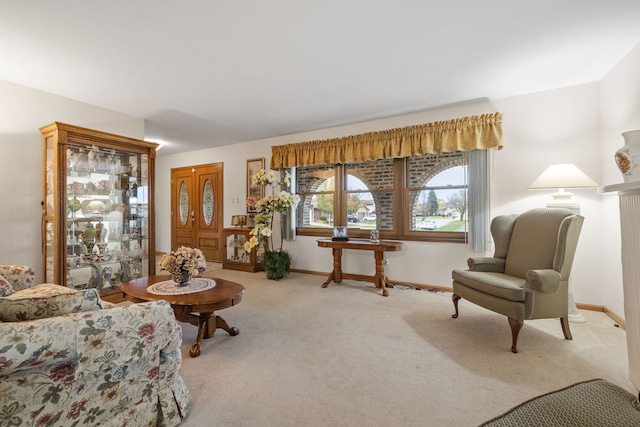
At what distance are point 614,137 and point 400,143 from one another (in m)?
2.13

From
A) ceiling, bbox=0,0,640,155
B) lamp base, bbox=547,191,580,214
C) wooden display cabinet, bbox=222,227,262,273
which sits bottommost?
wooden display cabinet, bbox=222,227,262,273

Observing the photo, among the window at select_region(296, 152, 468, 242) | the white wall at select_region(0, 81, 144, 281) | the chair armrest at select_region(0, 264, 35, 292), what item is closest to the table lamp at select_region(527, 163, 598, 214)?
the window at select_region(296, 152, 468, 242)

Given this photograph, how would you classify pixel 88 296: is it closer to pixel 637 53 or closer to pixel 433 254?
pixel 433 254

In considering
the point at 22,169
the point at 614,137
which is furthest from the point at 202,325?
the point at 614,137

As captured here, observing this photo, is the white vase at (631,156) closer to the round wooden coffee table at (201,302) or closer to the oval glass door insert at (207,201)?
the round wooden coffee table at (201,302)

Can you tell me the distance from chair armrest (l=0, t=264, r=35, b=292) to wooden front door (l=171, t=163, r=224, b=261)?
3.47 metres

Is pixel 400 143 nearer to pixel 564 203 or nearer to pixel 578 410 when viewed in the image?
pixel 564 203

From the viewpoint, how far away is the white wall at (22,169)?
2844 mm

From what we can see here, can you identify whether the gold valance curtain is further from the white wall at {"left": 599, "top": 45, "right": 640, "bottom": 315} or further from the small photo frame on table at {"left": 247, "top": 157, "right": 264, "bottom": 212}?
the white wall at {"left": 599, "top": 45, "right": 640, "bottom": 315}

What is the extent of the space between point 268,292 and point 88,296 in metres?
2.60

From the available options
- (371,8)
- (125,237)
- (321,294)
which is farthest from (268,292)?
(371,8)

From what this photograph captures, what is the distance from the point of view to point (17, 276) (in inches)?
81.5

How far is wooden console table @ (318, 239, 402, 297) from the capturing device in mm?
3631

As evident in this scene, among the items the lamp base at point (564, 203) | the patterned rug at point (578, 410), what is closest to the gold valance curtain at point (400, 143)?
the lamp base at point (564, 203)
